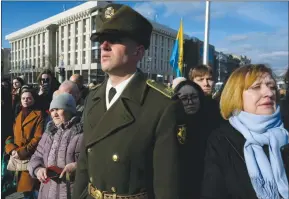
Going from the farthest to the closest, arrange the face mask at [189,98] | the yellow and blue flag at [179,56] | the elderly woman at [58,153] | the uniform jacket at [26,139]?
the yellow and blue flag at [179,56] < the uniform jacket at [26,139] < the elderly woman at [58,153] < the face mask at [189,98]

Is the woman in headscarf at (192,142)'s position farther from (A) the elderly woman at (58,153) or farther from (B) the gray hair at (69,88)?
(B) the gray hair at (69,88)

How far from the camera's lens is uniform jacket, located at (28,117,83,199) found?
2.75 m

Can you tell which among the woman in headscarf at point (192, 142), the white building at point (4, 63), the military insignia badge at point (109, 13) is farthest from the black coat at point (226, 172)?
the white building at point (4, 63)

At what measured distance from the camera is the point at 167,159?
1745 millimetres

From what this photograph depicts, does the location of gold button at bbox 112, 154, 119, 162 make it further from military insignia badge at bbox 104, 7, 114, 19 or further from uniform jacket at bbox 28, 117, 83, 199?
uniform jacket at bbox 28, 117, 83, 199

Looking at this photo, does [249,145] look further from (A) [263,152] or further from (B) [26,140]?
(B) [26,140]

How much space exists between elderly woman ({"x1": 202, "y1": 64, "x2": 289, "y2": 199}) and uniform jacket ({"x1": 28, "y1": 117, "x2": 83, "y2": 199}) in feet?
4.41

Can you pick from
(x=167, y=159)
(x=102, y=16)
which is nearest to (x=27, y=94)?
(x=102, y=16)

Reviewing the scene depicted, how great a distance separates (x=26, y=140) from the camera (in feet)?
12.5

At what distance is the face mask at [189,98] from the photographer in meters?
2.60

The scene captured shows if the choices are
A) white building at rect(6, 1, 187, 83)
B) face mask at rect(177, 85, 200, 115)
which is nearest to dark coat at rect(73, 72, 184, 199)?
face mask at rect(177, 85, 200, 115)

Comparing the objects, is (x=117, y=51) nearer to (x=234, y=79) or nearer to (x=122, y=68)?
(x=122, y=68)

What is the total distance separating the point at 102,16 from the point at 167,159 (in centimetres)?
93

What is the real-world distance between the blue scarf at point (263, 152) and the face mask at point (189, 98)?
72 centimetres
